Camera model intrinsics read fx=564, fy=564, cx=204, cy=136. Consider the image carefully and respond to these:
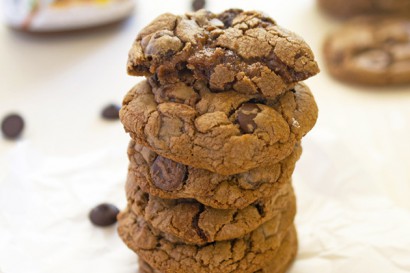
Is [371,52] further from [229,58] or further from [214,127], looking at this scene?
[214,127]

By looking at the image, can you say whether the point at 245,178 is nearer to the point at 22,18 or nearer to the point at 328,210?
the point at 328,210

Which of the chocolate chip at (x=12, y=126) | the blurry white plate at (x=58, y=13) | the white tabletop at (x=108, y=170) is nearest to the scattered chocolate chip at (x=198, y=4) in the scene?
the white tabletop at (x=108, y=170)

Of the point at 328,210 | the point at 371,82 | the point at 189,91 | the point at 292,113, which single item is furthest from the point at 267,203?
the point at 371,82

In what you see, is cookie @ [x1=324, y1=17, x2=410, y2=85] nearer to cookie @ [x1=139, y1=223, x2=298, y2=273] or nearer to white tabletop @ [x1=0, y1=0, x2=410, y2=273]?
white tabletop @ [x1=0, y1=0, x2=410, y2=273]

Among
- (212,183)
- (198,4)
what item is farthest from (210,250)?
(198,4)

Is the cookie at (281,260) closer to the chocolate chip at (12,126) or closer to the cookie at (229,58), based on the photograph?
the cookie at (229,58)

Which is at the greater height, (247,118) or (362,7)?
(362,7)
